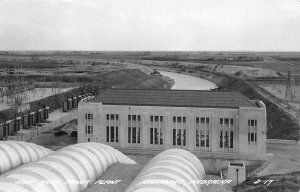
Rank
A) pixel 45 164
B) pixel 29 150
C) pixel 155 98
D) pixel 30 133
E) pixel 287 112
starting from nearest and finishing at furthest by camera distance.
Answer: pixel 45 164
pixel 29 150
pixel 155 98
pixel 30 133
pixel 287 112

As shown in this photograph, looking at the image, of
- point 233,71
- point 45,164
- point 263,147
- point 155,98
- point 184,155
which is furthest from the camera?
point 233,71

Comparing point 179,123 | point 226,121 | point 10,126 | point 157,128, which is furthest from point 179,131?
point 10,126

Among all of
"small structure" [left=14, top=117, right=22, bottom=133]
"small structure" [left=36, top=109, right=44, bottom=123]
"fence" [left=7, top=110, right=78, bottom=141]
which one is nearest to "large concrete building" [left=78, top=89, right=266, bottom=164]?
"fence" [left=7, top=110, right=78, bottom=141]

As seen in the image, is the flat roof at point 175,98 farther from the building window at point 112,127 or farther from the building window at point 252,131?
the building window at point 252,131

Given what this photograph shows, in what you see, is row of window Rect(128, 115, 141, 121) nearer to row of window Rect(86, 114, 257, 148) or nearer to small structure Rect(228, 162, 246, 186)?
row of window Rect(86, 114, 257, 148)

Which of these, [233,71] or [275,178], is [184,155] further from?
[233,71]

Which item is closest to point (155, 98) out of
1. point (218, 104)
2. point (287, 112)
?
point (218, 104)
